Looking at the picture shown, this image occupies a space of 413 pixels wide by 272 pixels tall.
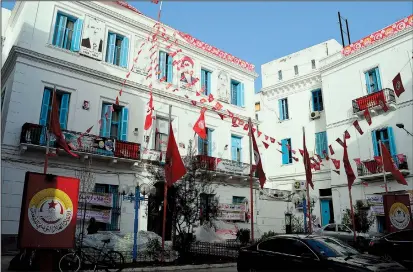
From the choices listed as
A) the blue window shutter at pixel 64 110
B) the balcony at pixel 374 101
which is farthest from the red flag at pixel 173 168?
the balcony at pixel 374 101

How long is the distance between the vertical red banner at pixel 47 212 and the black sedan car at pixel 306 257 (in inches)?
192

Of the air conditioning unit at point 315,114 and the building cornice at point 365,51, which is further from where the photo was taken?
the air conditioning unit at point 315,114

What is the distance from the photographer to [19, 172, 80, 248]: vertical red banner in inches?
341

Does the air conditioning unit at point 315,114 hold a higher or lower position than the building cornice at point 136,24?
lower

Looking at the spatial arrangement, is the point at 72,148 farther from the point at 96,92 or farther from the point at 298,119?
the point at 298,119

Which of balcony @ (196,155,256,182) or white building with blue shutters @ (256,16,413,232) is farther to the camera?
white building with blue shutters @ (256,16,413,232)

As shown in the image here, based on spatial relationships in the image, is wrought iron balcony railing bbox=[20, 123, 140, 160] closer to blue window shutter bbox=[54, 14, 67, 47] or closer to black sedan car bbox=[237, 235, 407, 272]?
blue window shutter bbox=[54, 14, 67, 47]

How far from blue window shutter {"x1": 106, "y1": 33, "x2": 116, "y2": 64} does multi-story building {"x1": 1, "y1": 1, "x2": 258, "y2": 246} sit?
58mm

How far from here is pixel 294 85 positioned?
30422mm

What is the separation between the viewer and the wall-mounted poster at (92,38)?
18906mm

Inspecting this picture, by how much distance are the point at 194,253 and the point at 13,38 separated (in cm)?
1531

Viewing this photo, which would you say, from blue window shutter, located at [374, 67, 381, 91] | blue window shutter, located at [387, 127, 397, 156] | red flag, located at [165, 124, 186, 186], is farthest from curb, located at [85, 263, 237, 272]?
blue window shutter, located at [374, 67, 381, 91]

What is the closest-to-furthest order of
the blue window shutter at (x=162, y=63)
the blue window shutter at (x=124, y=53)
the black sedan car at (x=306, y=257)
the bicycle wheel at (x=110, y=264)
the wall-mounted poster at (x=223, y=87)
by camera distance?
the black sedan car at (x=306, y=257)
the bicycle wheel at (x=110, y=264)
the blue window shutter at (x=124, y=53)
the blue window shutter at (x=162, y=63)
the wall-mounted poster at (x=223, y=87)

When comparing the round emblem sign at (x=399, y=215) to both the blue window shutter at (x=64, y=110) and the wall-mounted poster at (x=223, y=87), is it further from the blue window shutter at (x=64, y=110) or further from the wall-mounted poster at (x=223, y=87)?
the blue window shutter at (x=64, y=110)
